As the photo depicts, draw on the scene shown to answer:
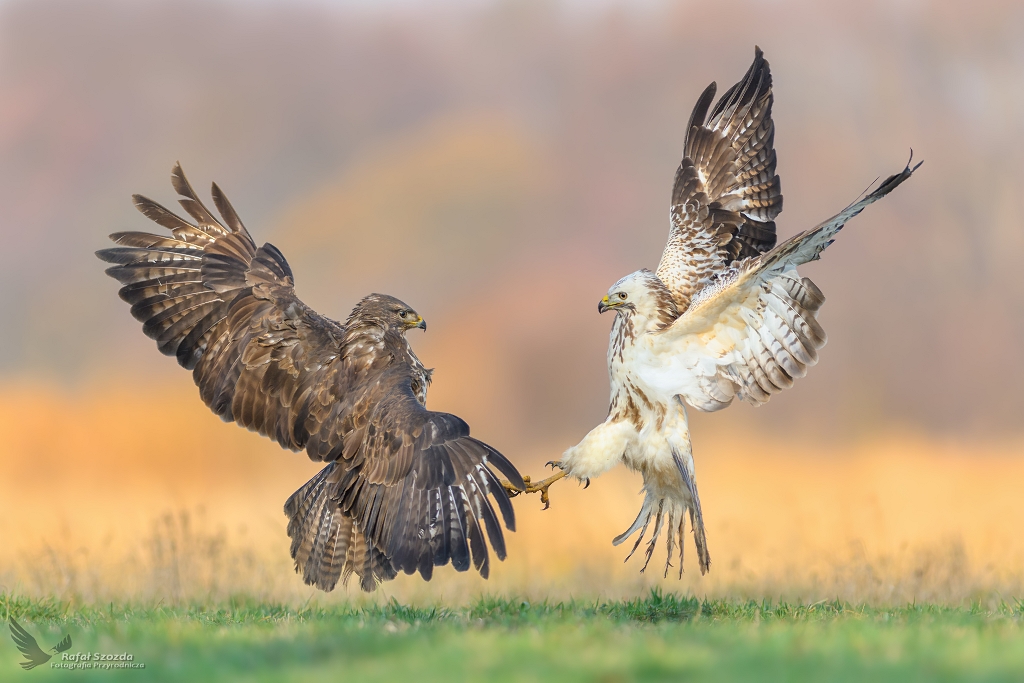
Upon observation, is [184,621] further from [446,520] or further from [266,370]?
[266,370]

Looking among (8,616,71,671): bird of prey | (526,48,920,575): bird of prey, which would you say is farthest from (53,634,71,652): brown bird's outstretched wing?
(526,48,920,575): bird of prey

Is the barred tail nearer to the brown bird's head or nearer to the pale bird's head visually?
the brown bird's head

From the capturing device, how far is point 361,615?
739 cm

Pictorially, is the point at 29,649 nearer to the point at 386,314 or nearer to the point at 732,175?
the point at 386,314

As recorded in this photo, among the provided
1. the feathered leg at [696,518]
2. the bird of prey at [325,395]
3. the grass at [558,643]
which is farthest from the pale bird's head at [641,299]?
the grass at [558,643]

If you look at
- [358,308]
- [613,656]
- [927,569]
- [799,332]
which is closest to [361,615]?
[358,308]

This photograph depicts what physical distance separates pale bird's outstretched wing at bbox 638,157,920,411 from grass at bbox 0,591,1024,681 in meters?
1.72

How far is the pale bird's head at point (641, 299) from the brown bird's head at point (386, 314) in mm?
1664

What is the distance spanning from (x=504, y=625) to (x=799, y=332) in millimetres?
3225

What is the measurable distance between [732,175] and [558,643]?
6797mm

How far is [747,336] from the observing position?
7.96 meters

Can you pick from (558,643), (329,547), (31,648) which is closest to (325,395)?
(329,547)

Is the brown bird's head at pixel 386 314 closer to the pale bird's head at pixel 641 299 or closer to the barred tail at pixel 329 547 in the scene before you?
the barred tail at pixel 329 547

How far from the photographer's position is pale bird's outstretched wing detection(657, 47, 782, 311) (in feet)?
33.3
